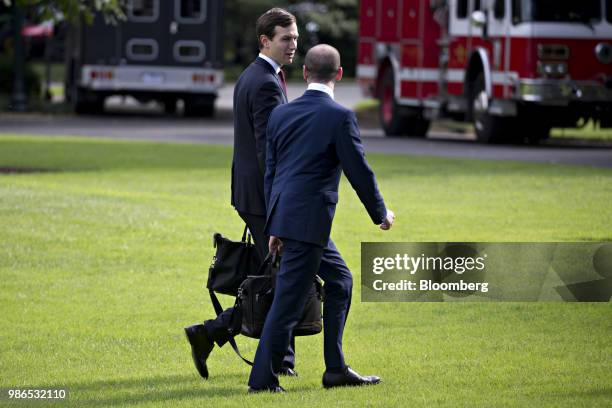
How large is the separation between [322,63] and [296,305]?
1.11m

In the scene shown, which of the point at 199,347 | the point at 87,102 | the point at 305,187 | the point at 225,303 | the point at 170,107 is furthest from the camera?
the point at 170,107

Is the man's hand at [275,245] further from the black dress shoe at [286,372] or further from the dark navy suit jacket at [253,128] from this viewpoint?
the black dress shoe at [286,372]

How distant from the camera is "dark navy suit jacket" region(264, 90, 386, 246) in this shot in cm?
678

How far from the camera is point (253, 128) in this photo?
7.42 metres

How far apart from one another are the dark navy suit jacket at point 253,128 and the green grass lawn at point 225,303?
0.92 m

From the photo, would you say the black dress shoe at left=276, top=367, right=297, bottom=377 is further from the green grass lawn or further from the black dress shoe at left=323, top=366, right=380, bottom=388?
the black dress shoe at left=323, top=366, right=380, bottom=388

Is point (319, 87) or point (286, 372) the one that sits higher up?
point (319, 87)

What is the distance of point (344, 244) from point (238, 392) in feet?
17.7

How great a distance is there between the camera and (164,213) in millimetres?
14203

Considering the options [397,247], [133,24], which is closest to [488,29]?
[133,24]

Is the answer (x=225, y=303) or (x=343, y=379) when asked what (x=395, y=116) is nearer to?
(x=225, y=303)

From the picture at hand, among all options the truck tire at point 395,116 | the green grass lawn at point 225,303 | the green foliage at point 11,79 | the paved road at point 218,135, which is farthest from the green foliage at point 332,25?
the green grass lawn at point 225,303

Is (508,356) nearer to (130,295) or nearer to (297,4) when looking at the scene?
(130,295)

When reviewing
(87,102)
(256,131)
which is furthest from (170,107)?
(256,131)
